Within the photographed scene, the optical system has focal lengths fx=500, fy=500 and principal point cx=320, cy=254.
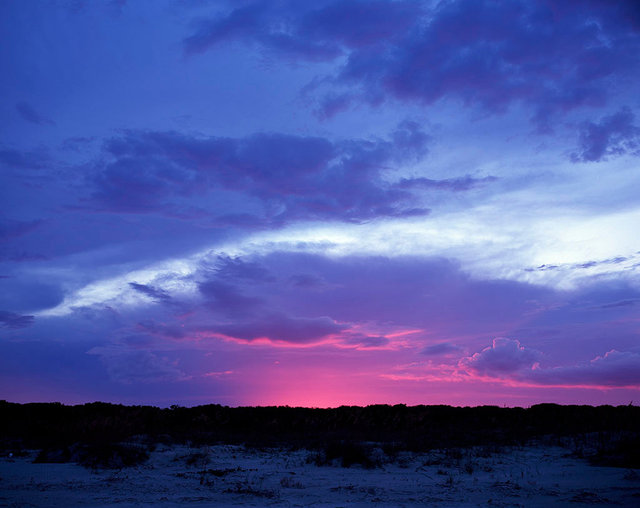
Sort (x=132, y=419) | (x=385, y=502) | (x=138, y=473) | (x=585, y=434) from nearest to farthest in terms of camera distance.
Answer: (x=385, y=502)
(x=138, y=473)
(x=585, y=434)
(x=132, y=419)

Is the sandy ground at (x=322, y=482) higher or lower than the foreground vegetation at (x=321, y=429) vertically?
lower

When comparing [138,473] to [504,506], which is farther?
[138,473]

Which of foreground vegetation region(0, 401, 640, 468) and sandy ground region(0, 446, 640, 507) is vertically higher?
foreground vegetation region(0, 401, 640, 468)

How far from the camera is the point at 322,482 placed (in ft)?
43.1

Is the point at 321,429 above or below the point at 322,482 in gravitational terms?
above

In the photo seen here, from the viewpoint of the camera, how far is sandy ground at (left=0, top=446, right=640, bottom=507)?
10.5 m

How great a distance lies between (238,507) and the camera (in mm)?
9812

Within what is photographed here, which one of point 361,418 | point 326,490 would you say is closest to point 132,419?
point 361,418

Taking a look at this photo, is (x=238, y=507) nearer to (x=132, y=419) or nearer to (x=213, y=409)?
(x=132, y=419)

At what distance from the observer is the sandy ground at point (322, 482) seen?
10523mm

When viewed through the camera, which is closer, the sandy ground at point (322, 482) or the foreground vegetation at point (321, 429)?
the sandy ground at point (322, 482)

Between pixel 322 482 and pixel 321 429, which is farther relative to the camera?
pixel 321 429

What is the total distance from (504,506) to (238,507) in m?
5.26

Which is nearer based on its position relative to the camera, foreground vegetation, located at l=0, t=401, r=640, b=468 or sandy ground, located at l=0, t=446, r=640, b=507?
sandy ground, located at l=0, t=446, r=640, b=507
